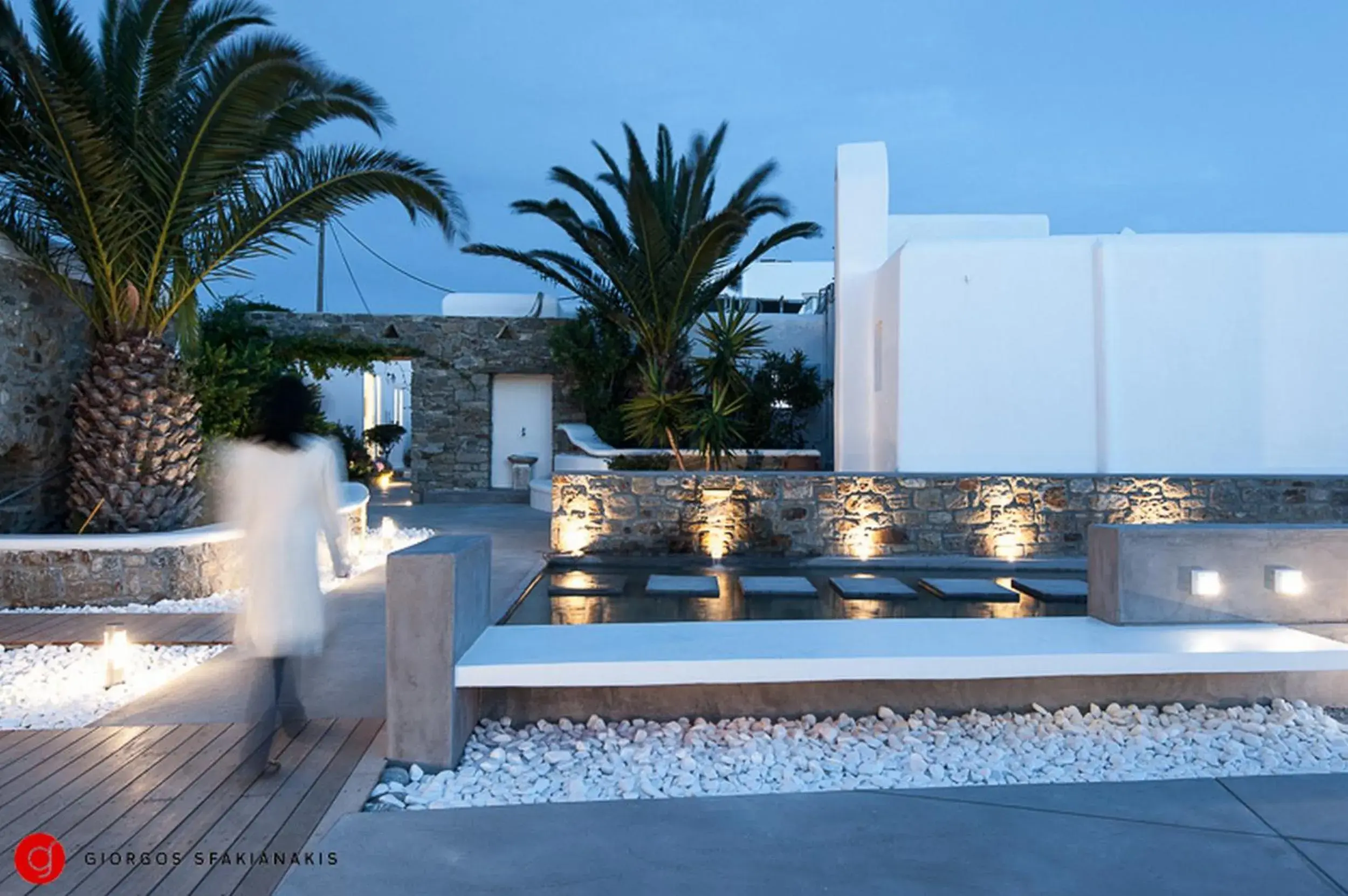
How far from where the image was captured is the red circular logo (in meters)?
2.36

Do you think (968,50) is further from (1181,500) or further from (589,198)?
(1181,500)

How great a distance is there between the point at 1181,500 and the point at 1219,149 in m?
35.9

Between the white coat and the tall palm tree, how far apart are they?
931 centimetres

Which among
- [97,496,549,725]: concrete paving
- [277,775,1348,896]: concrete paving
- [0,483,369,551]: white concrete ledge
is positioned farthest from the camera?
[0,483,369,551]: white concrete ledge

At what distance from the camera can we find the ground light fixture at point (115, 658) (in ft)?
14.2

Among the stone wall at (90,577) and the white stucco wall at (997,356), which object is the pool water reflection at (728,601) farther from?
the stone wall at (90,577)

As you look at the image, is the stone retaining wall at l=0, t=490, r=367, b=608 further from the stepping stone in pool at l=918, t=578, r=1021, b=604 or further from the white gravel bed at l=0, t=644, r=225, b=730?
the stepping stone in pool at l=918, t=578, r=1021, b=604

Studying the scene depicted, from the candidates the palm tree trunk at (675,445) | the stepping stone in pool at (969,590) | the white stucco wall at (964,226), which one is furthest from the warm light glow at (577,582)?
the white stucco wall at (964,226)

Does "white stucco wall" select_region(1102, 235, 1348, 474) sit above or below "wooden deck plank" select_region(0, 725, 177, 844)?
above

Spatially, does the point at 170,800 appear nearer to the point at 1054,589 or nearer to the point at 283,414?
the point at 283,414

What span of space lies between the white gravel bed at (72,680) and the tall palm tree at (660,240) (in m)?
8.29

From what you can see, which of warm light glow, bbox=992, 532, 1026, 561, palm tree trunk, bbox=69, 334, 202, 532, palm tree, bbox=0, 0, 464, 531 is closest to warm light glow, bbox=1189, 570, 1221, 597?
warm light glow, bbox=992, 532, 1026, 561

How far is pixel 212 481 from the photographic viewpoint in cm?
818

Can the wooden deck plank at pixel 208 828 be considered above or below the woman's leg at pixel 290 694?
below
